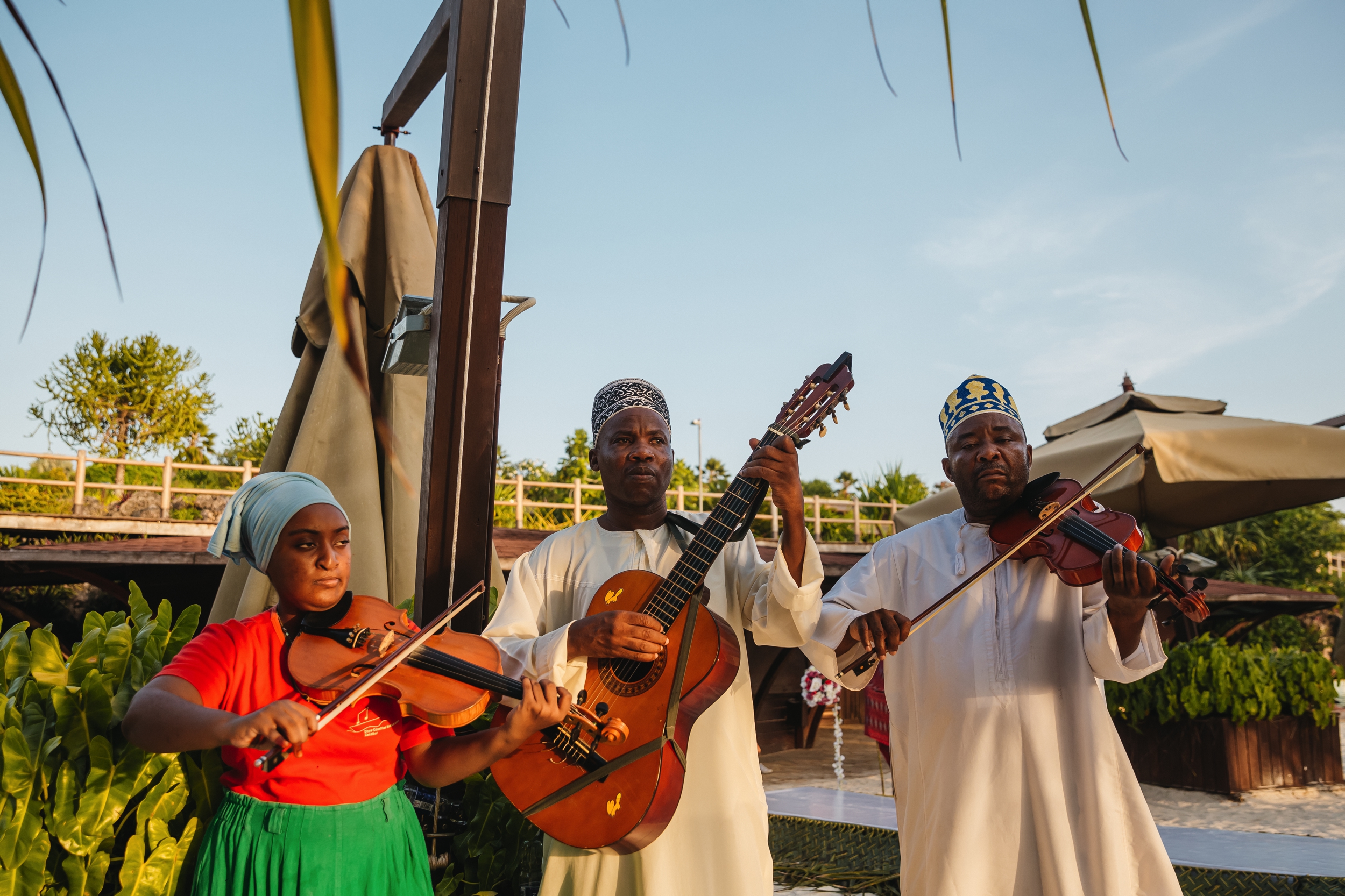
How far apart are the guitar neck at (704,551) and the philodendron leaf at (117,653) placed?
1265 millimetres

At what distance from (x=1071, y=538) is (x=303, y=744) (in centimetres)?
196

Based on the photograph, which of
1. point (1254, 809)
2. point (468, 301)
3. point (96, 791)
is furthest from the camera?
Answer: point (1254, 809)

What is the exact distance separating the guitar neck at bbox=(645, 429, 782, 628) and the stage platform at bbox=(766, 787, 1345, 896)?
64.7 inches

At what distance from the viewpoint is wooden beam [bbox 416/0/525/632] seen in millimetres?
2834

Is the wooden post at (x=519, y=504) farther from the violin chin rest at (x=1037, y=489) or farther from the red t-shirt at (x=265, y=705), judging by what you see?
the red t-shirt at (x=265, y=705)

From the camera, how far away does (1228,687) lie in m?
6.54

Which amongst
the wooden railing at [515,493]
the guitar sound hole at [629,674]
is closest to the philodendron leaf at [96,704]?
the guitar sound hole at [629,674]

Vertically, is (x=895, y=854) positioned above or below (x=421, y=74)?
below

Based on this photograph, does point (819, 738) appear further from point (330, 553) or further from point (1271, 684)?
point (330, 553)

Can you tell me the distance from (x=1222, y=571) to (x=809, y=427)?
2462 centimetres

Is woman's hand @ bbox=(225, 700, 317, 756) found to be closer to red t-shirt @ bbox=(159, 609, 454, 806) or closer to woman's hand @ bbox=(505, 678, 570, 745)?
red t-shirt @ bbox=(159, 609, 454, 806)

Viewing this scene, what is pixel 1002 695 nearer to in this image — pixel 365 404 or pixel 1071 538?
pixel 1071 538

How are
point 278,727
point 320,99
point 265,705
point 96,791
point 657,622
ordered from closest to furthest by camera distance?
1. point 320,99
2. point 278,727
3. point 265,705
4. point 96,791
5. point 657,622

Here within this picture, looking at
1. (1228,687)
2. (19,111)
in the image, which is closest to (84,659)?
(19,111)
